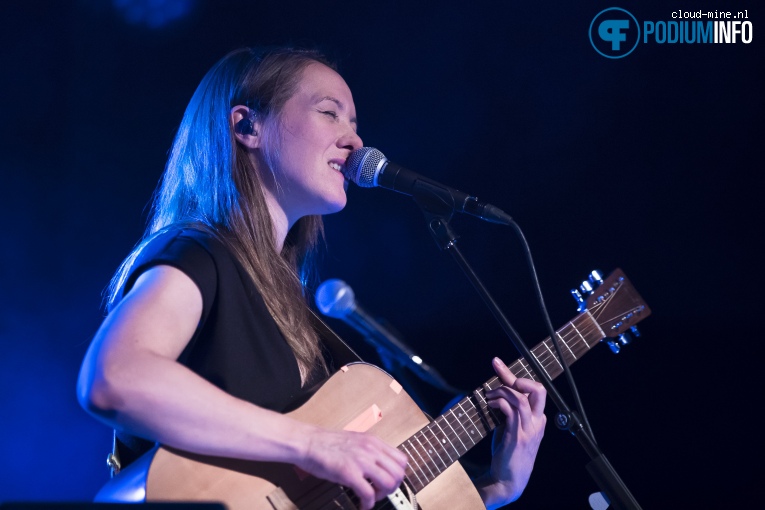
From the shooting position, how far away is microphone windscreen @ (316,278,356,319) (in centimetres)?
210

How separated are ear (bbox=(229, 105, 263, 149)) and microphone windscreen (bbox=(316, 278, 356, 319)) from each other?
81 centimetres

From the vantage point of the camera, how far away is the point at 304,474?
6.34 ft

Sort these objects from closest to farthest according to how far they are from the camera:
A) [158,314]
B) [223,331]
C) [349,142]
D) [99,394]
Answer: [99,394]
[158,314]
[223,331]
[349,142]

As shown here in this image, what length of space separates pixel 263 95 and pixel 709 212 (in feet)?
8.48

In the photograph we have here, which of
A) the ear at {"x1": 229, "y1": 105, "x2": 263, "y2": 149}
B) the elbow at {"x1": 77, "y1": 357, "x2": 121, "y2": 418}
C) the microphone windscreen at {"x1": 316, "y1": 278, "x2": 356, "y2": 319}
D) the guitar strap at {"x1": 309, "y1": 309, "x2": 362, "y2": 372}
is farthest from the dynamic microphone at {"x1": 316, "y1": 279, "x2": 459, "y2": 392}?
the ear at {"x1": 229, "y1": 105, "x2": 263, "y2": 149}

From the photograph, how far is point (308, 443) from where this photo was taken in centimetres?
183

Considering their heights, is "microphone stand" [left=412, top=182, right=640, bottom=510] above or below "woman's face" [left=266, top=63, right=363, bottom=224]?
below

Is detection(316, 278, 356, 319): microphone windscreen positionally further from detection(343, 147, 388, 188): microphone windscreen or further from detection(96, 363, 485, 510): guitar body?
detection(343, 147, 388, 188): microphone windscreen

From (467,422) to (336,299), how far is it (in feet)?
2.26

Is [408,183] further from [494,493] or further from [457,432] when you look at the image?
[494,493]

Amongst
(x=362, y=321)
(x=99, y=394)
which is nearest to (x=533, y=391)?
(x=362, y=321)

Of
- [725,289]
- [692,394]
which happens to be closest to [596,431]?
[692,394]

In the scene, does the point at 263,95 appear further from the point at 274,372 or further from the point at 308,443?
the point at 308,443

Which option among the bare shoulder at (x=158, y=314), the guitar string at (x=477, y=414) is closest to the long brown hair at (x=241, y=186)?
the bare shoulder at (x=158, y=314)
